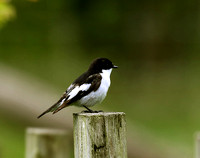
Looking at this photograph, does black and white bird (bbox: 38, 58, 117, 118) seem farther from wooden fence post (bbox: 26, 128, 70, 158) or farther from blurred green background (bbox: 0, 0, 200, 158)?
blurred green background (bbox: 0, 0, 200, 158)

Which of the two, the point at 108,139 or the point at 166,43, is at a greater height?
the point at 166,43

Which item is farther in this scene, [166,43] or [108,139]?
[166,43]

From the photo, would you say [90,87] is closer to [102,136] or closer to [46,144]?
[46,144]

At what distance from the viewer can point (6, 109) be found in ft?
32.4

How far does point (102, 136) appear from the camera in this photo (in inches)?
121

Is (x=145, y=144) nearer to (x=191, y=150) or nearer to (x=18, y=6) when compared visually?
(x=191, y=150)

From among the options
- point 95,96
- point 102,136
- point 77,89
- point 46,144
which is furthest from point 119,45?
point 102,136

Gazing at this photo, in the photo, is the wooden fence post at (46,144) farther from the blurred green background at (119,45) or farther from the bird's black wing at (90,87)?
the blurred green background at (119,45)

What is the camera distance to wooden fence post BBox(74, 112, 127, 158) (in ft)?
10.0

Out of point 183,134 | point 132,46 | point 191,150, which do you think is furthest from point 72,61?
point 191,150

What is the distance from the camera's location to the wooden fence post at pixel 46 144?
4626 mm

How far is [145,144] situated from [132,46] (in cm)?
773

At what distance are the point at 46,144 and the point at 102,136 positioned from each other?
166 cm

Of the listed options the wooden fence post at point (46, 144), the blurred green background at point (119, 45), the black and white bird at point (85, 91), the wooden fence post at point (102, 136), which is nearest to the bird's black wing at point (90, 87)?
the black and white bird at point (85, 91)
